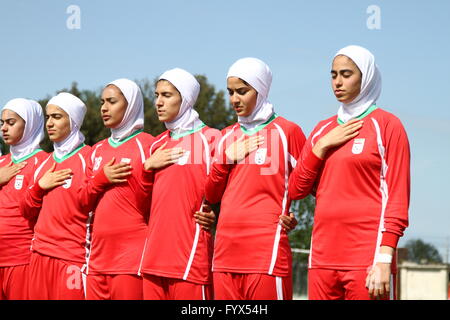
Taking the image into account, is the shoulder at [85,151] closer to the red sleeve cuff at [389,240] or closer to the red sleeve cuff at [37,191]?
the red sleeve cuff at [37,191]

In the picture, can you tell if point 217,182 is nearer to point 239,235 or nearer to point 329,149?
point 239,235

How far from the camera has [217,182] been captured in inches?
274

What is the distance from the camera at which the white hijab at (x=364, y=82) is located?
6.12 meters

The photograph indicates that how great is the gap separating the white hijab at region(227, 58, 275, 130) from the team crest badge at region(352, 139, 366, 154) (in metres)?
1.12

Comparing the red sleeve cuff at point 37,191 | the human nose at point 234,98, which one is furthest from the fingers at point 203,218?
the red sleeve cuff at point 37,191

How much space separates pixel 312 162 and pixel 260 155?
2.24 feet

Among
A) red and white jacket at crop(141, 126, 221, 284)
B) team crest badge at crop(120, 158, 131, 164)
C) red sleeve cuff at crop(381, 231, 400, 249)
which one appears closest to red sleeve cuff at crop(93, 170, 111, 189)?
team crest badge at crop(120, 158, 131, 164)

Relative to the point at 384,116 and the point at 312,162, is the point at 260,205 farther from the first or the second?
the point at 384,116

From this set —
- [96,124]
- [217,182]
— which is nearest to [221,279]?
[217,182]

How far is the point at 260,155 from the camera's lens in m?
6.73

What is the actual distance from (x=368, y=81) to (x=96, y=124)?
27877mm

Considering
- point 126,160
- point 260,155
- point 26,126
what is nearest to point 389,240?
point 260,155

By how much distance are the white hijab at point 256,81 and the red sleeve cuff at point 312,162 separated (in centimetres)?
84

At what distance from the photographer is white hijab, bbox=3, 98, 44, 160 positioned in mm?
9930
